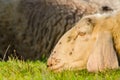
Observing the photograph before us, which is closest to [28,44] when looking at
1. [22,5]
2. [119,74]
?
[22,5]

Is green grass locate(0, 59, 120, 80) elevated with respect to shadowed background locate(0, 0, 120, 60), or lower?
lower

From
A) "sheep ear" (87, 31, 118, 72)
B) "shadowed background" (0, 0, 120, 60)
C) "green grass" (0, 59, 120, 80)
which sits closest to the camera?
"green grass" (0, 59, 120, 80)

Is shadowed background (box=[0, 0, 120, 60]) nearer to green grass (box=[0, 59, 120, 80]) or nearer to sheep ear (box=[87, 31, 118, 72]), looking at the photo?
green grass (box=[0, 59, 120, 80])

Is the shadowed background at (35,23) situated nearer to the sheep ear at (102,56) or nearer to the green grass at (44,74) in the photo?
the green grass at (44,74)

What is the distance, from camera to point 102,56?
276 inches

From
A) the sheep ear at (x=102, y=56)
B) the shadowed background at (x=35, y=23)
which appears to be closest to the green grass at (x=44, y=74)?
the sheep ear at (x=102, y=56)

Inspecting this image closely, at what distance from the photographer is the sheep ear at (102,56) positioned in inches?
273

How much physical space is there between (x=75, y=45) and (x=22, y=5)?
3.79 m

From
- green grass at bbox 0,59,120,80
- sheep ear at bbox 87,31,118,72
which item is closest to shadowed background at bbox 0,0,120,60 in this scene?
green grass at bbox 0,59,120,80

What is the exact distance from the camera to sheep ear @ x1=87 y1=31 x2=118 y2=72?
6945mm

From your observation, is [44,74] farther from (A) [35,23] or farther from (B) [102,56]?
(A) [35,23]

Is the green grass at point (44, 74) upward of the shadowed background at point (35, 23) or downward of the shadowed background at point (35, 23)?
downward

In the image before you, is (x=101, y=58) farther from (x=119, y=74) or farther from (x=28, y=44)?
(x=28, y=44)

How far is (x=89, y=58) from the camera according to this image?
7.08 metres
